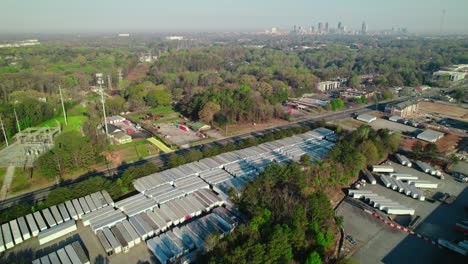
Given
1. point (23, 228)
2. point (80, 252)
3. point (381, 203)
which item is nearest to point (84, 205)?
point (23, 228)

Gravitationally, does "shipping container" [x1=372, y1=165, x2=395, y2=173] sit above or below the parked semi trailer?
above

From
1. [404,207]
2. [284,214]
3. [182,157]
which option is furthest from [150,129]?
[404,207]

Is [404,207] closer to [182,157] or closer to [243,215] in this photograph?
[243,215]

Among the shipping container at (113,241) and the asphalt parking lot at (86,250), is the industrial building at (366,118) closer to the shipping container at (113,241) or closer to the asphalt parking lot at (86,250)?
the asphalt parking lot at (86,250)

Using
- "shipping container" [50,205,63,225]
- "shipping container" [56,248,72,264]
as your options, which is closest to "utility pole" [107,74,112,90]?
"shipping container" [50,205,63,225]

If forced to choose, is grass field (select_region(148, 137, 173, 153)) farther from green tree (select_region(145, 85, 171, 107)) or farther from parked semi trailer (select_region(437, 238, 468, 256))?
parked semi trailer (select_region(437, 238, 468, 256))

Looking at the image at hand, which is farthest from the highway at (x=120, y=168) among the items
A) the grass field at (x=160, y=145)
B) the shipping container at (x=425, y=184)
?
the shipping container at (x=425, y=184)

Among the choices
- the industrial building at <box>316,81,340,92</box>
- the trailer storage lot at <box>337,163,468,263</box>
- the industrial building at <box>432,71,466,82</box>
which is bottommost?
the trailer storage lot at <box>337,163,468,263</box>

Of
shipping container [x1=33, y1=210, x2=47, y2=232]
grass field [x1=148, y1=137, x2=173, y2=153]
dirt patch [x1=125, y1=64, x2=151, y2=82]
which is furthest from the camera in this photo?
dirt patch [x1=125, y1=64, x2=151, y2=82]

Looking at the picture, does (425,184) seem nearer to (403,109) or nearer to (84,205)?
(403,109)
